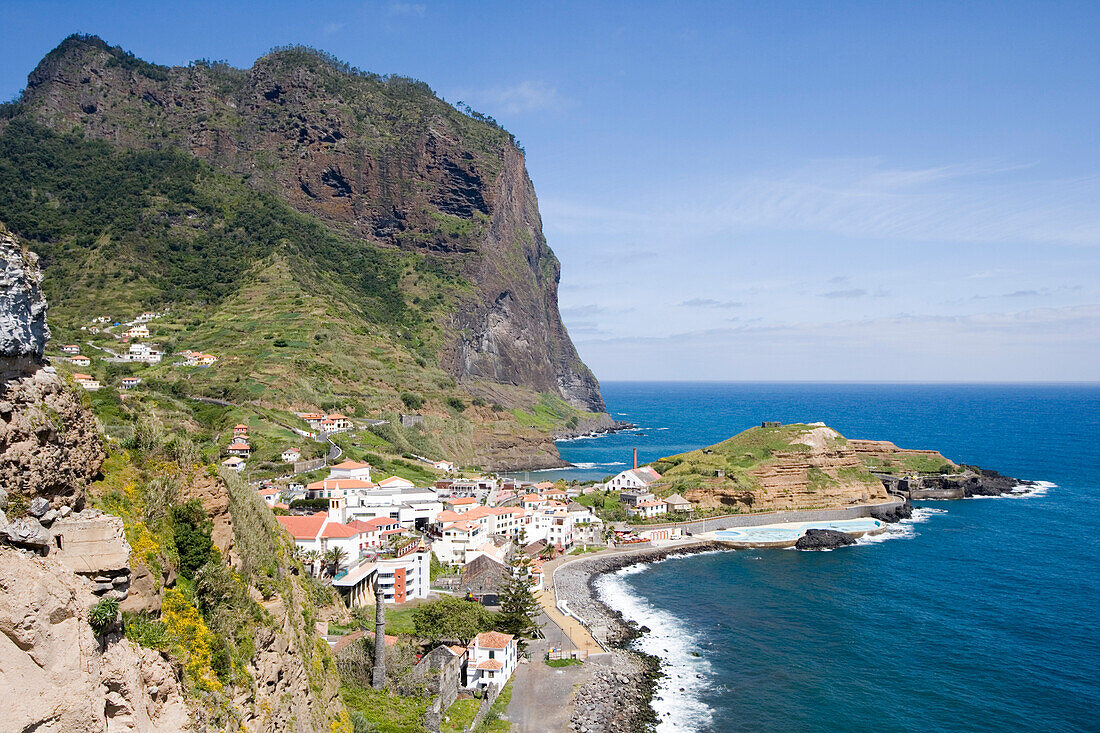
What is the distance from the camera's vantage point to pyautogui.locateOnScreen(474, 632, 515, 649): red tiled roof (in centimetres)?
3719

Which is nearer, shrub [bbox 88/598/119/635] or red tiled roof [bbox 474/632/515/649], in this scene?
shrub [bbox 88/598/119/635]

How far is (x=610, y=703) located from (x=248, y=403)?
5994 cm

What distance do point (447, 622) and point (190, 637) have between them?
29.8 meters

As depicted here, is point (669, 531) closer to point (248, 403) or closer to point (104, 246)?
point (248, 403)

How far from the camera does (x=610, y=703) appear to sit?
116 ft

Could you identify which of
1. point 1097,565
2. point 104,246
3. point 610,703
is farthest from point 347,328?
point 1097,565

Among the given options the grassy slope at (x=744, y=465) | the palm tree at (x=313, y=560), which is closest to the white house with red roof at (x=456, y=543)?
the palm tree at (x=313, y=560)


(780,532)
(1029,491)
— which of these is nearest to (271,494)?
(780,532)

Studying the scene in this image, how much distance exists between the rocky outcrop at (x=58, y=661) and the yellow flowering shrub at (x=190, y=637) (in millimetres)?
1094

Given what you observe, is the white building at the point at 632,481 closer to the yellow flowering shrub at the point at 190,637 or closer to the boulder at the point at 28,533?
the yellow flowering shrub at the point at 190,637

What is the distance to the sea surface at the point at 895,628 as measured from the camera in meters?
35.6

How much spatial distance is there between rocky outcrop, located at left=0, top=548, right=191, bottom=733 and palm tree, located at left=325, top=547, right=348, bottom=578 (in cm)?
3569

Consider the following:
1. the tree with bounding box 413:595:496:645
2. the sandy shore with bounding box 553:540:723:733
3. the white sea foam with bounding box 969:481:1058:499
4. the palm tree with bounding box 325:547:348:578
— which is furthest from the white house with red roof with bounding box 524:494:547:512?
the white sea foam with bounding box 969:481:1058:499

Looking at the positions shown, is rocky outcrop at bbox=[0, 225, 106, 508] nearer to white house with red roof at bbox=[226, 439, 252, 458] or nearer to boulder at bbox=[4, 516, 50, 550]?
boulder at bbox=[4, 516, 50, 550]
